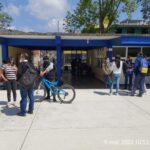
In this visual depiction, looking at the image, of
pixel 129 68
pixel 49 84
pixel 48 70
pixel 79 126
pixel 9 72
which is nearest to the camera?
pixel 79 126

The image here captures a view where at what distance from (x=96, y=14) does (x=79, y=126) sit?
2635 centimetres

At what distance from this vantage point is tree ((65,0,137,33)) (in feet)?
95.9

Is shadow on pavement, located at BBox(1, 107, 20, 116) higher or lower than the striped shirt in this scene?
lower

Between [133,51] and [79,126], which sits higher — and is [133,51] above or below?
above

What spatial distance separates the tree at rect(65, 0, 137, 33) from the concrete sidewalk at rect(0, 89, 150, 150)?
21.1 metres

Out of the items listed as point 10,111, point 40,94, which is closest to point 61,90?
point 40,94

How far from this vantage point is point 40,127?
591 centimetres

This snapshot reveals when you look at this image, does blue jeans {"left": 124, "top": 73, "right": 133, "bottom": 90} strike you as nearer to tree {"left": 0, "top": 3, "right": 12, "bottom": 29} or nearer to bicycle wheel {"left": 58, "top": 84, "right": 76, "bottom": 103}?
bicycle wheel {"left": 58, "top": 84, "right": 76, "bottom": 103}

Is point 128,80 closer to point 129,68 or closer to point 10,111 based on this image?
point 129,68

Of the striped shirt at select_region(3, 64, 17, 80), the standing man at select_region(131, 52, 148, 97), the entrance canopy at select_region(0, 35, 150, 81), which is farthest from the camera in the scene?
the entrance canopy at select_region(0, 35, 150, 81)

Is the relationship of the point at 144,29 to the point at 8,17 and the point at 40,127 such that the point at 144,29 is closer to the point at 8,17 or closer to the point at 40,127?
the point at 8,17

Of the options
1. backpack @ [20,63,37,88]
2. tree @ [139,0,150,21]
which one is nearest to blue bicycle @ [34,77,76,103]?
backpack @ [20,63,37,88]

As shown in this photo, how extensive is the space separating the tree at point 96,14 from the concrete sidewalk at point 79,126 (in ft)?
69.2

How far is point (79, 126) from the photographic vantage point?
19.7 feet
